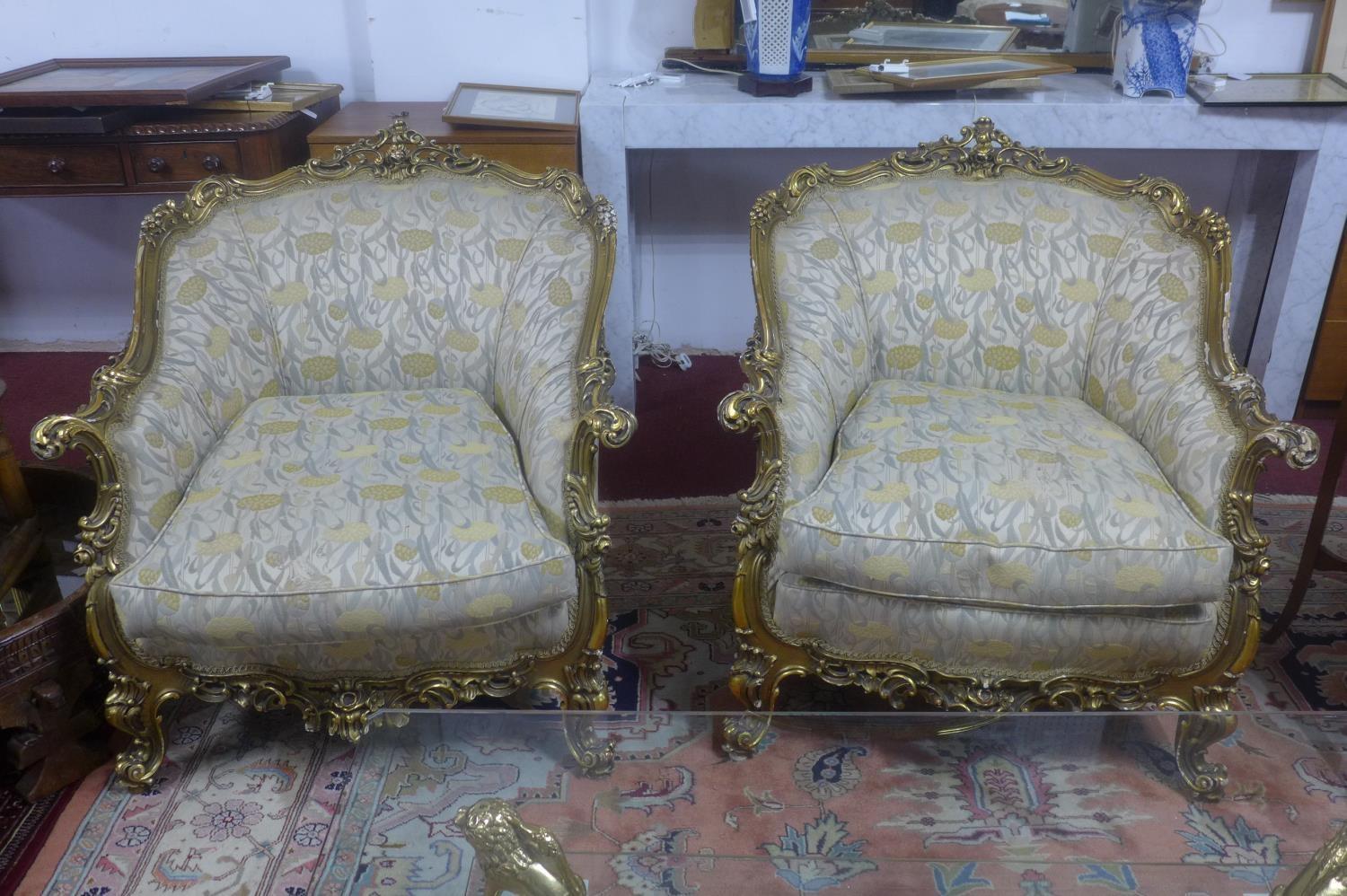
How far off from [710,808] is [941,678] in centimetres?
54

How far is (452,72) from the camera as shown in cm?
248

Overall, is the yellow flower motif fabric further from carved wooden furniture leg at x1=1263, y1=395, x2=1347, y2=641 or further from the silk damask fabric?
the silk damask fabric

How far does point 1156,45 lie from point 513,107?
4.34 feet

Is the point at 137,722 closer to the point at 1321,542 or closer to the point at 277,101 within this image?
the point at 277,101

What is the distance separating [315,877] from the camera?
3.79ft

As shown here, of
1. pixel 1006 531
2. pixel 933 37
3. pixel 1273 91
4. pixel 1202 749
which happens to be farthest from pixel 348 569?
pixel 1273 91

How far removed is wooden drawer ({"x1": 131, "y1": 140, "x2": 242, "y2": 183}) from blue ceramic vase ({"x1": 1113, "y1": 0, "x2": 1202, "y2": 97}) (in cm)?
182

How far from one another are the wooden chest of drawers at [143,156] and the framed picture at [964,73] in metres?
1.27

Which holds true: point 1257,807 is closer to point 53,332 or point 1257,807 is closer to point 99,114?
point 99,114

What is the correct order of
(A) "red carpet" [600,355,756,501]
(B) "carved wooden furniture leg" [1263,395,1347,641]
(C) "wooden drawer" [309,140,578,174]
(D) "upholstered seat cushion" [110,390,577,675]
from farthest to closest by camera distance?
(A) "red carpet" [600,355,756,501]
(C) "wooden drawer" [309,140,578,174]
(B) "carved wooden furniture leg" [1263,395,1347,641]
(D) "upholstered seat cushion" [110,390,577,675]

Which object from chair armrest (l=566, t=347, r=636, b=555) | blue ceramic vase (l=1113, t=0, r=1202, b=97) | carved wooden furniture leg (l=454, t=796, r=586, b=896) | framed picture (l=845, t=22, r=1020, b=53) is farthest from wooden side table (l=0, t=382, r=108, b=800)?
blue ceramic vase (l=1113, t=0, r=1202, b=97)

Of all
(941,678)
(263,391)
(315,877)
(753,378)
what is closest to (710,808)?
(315,877)

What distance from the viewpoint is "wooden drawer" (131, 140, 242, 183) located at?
2.17m

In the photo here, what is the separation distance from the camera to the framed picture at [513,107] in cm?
220
